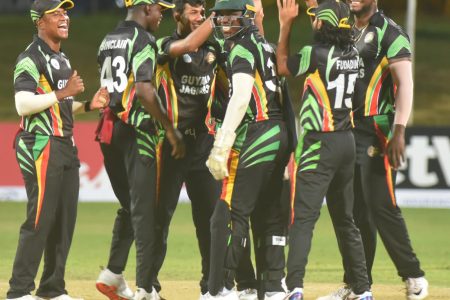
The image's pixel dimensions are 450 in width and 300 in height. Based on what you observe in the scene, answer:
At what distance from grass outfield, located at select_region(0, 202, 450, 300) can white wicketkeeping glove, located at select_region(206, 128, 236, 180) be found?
1.60m

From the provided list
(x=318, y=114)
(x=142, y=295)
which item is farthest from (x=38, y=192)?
(x=318, y=114)

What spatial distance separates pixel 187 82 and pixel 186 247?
185 inches

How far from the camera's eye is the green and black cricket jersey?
27.7 ft

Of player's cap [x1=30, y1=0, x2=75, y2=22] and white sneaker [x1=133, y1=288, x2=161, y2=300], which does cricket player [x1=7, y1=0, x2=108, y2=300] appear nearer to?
player's cap [x1=30, y1=0, x2=75, y2=22]

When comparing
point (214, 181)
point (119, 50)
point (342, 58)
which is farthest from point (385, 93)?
point (119, 50)

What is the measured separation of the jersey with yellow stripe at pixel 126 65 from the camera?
27.0 feet

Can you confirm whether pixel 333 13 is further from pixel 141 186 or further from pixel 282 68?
pixel 141 186

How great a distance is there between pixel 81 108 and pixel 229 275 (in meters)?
1.78

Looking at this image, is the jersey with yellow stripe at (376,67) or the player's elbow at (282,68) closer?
the player's elbow at (282,68)

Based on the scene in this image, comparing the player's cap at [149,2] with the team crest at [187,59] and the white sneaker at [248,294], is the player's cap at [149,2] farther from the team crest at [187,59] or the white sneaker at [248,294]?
the white sneaker at [248,294]

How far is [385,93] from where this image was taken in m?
8.90

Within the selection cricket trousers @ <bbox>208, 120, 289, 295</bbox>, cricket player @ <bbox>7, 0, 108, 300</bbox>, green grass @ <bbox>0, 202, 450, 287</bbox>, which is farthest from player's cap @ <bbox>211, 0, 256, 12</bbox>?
green grass @ <bbox>0, 202, 450, 287</bbox>

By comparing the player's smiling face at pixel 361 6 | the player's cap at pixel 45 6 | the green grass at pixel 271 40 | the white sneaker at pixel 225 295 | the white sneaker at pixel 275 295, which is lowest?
the green grass at pixel 271 40

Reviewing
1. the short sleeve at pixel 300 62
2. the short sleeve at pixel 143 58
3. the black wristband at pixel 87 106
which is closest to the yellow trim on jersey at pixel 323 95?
the short sleeve at pixel 300 62
